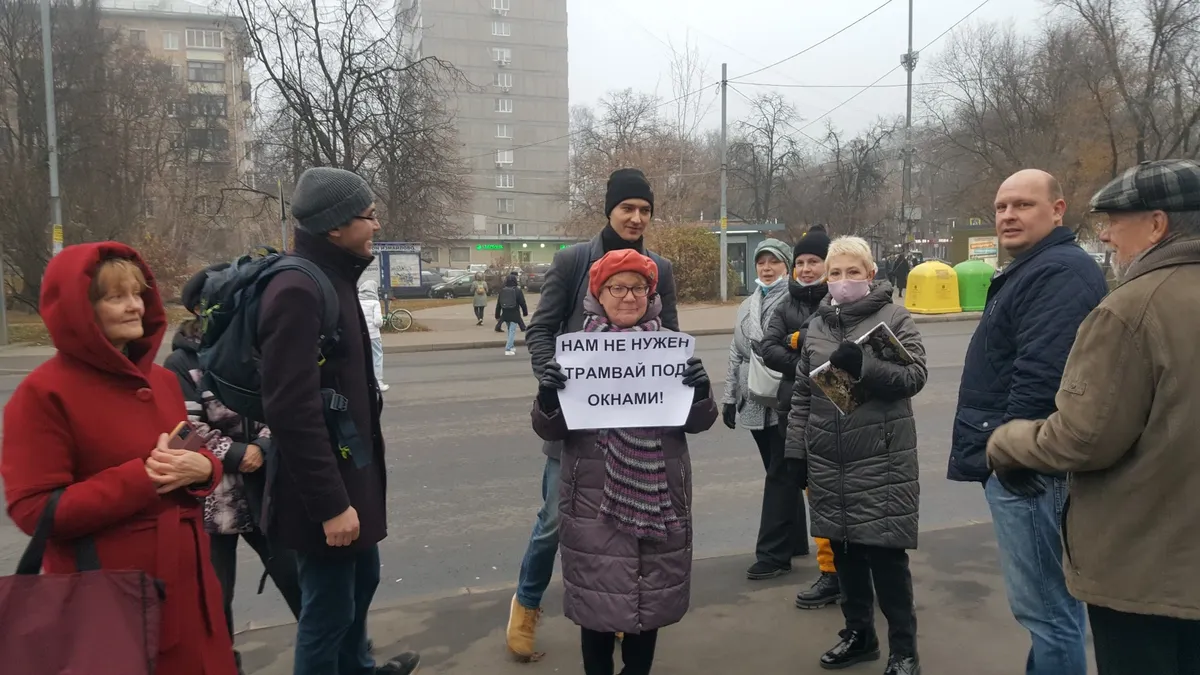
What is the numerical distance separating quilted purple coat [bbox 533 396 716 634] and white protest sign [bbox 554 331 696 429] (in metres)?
0.08

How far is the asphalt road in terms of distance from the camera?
459 centimetres

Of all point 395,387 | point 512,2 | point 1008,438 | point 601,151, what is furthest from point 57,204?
point 512,2

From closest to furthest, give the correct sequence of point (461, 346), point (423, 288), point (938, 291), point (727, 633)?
point (727, 633)
point (461, 346)
point (938, 291)
point (423, 288)

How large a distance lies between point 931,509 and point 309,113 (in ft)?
68.6

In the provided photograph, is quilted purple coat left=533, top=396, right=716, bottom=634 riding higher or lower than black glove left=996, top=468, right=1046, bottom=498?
lower

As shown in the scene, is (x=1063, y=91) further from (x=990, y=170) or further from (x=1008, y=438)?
(x=1008, y=438)

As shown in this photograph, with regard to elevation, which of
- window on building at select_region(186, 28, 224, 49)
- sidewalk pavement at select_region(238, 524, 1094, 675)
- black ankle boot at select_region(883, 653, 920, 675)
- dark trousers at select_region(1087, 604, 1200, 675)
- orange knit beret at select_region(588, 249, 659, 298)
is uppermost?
window on building at select_region(186, 28, 224, 49)

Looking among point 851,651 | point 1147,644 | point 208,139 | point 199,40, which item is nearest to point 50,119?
point 851,651

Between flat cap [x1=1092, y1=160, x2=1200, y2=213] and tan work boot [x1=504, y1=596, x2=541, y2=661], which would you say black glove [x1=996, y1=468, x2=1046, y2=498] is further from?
tan work boot [x1=504, y1=596, x2=541, y2=661]

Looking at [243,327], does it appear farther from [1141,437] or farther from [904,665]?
[904,665]

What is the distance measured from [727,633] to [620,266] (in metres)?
1.97

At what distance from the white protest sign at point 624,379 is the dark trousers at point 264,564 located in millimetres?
1424

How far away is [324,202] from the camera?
2.62 metres

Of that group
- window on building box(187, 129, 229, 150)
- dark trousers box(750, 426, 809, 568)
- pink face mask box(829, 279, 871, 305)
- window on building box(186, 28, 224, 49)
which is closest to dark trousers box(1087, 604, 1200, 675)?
pink face mask box(829, 279, 871, 305)
